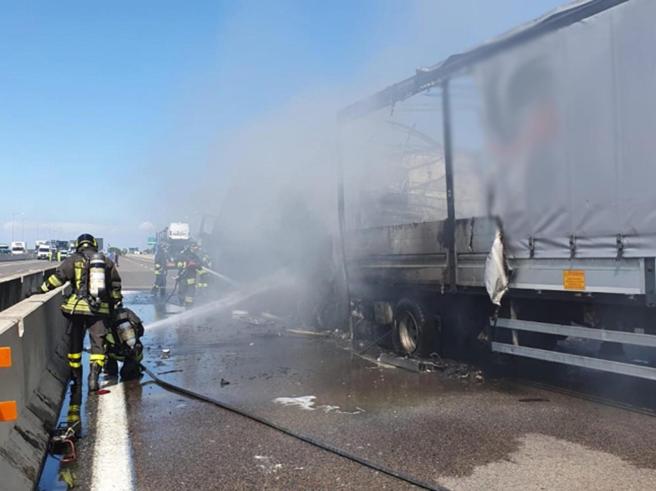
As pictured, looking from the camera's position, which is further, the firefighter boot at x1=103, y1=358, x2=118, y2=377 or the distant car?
the distant car

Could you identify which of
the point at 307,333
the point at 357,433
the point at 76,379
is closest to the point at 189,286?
the point at 307,333

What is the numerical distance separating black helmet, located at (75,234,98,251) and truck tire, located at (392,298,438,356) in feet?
13.3

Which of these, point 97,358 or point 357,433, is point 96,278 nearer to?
point 97,358

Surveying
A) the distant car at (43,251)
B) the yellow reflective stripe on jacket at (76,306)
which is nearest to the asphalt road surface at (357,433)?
the yellow reflective stripe on jacket at (76,306)

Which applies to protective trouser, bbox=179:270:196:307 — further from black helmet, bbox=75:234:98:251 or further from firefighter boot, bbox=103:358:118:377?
black helmet, bbox=75:234:98:251

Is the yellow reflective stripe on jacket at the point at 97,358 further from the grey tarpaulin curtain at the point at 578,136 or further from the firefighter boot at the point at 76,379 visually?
the grey tarpaulin curtain at the point at 578,136

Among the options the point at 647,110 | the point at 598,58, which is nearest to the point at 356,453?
the point at 647,110

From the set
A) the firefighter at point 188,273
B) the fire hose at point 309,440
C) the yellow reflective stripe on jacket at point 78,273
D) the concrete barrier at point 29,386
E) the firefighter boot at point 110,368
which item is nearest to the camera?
the concrete barrier at point 29,386

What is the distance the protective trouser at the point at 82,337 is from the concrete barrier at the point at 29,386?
0.94 feet

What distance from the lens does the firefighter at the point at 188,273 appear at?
55.3 feet

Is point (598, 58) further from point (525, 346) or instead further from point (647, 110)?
point (525, 346)

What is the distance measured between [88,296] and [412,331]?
13.8ft

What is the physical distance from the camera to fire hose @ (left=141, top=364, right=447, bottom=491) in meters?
3.86

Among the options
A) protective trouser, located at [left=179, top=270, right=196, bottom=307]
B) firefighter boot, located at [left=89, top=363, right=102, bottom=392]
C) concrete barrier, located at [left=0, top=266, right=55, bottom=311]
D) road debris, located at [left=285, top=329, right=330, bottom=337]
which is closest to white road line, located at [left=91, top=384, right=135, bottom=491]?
firefighter boot, located at [left=89, top=363, right=102, bottom=392]
